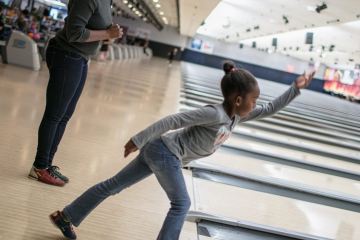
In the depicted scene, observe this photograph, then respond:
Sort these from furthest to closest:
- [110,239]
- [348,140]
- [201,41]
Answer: [201,41] < [348,140] < [110,239]

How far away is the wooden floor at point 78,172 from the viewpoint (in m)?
2.62

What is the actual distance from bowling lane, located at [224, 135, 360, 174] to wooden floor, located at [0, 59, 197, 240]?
1.23m

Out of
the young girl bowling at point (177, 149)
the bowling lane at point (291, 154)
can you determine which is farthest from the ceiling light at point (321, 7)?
the young girl bowling at point (177, 149)

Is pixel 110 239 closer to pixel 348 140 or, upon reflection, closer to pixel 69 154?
pixel 69 154

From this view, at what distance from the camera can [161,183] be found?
7.69ft

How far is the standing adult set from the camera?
9.62 feet

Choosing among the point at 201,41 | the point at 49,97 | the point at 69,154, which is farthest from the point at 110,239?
the point at 201,41

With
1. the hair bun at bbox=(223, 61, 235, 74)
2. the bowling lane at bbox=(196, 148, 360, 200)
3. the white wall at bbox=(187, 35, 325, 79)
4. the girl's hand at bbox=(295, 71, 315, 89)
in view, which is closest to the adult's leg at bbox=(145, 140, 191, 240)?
the hair bun at bbox=(223, 61, 235, 74)

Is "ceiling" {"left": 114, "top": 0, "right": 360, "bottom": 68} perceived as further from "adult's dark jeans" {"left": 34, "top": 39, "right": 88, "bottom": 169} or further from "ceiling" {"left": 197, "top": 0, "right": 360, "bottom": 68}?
"adult's dark jeans" {"left": 34, "top": 39, "right": 88, "bottom": 169}

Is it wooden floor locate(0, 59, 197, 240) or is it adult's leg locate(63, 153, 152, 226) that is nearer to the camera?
adult's leg locate(63, 153, 152, 226)

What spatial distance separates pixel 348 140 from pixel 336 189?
16.6 feet

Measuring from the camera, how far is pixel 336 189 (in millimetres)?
5188

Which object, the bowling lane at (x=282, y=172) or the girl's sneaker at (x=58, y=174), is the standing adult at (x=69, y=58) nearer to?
the girl's sneaker at (x=58, y=174)

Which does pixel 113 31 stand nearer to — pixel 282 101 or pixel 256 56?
pixel 282 101
